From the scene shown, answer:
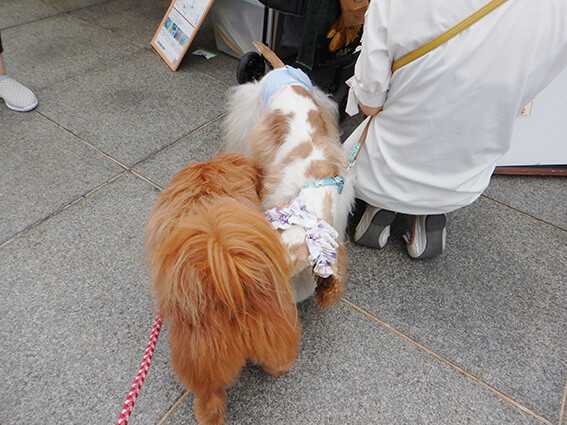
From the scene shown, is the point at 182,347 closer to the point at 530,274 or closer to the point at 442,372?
the point at 442,372

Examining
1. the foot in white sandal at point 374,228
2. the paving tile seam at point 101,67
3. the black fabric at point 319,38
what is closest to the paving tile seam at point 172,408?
the foot in white sandal at point 374,228

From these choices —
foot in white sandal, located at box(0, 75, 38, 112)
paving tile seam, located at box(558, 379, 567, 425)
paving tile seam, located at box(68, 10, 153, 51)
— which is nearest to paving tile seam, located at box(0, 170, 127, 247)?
foot in white sandal, located at box(0, 75, 38, 112)

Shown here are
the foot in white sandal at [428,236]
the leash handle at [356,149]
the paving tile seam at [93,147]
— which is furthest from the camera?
the paving tile seam at [93,147]

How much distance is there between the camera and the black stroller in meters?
2.46

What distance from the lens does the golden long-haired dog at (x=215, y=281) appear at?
0.89 metres

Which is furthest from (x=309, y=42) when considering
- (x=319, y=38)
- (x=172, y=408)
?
(x=172, y=408)

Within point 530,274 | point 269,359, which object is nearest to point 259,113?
point 269,359

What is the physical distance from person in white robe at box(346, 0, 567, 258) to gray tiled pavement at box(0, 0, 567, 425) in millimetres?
462

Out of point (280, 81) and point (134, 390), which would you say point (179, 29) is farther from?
point (134, 390)

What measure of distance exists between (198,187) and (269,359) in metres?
0.59

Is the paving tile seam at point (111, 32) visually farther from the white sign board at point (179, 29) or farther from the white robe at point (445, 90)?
the white robe at point (445, 90)

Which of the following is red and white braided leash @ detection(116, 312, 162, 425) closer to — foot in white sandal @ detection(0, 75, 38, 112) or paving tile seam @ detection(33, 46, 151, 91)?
foot in white sandal @ detection(0, 75, 38, 112)

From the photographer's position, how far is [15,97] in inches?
106

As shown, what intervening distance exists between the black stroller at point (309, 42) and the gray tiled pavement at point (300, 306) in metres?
0.56
